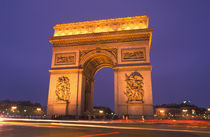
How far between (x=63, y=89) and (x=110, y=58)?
24.2 ft

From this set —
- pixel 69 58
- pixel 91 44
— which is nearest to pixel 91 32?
pixel 91 44

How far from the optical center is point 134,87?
20016 mm

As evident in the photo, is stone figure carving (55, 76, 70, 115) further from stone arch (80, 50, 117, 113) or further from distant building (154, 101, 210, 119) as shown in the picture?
distant building (154, 101, 210, 119)

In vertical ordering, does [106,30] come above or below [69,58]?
→ above

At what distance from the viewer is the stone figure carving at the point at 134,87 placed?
1966cm

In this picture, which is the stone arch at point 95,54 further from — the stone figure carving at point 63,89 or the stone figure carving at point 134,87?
the stone figure carving at point 134,87

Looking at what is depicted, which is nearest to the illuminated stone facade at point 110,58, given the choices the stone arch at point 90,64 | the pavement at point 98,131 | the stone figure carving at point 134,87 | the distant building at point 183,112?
the stone figure carving at point 134,87

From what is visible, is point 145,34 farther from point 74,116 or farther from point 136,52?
point 74,116

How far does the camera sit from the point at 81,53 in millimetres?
23219

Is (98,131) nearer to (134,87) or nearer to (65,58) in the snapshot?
(134,87)

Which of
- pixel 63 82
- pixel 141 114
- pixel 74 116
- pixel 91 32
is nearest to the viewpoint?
pixel 141 114

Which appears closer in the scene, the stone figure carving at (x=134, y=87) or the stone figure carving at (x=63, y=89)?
the stone figure carving at (x=134, y=87)

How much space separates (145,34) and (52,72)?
1334cm

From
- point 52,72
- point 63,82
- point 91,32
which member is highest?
point 91,32
